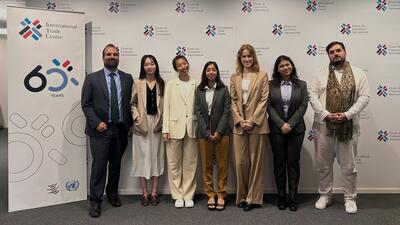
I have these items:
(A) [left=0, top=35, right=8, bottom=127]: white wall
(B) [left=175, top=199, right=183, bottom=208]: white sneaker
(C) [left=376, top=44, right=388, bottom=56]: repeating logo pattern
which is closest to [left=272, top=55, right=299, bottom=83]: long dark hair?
(C) [left=376, top=44, right=388, bottom=56]: repeating logo pattern

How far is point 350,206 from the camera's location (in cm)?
311

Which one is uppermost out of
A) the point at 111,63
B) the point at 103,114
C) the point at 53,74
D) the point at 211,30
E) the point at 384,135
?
the point at 211,30

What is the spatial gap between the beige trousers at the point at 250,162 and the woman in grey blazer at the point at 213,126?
15 centimetres

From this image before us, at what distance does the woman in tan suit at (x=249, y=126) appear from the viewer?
10.2 feet

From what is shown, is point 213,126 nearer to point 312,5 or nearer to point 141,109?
point 141,109

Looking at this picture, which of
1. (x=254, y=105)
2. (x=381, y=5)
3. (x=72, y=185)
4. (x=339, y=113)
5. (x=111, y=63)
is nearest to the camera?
(x=339, y=113)

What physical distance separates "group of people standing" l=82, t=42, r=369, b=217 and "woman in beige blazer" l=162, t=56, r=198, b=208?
11mm

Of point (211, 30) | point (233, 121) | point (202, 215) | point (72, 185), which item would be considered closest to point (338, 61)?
point (233, 121)

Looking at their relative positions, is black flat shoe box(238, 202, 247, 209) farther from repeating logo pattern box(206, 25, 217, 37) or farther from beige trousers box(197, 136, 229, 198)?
repeating logo pattern box(206, 25, 217, 37)

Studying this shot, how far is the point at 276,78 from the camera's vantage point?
324 centimetres

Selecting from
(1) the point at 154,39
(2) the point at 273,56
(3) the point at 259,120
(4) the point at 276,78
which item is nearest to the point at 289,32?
(2) the point at 273,56

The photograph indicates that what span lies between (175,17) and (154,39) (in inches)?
14.7

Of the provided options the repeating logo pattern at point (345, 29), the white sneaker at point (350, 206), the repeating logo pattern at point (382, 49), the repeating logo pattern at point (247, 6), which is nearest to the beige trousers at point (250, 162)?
the white sneaker at point (350, 206)

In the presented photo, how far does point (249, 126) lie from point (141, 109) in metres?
1.18
